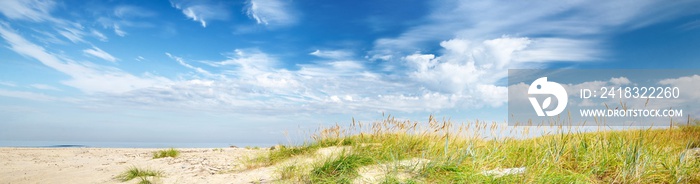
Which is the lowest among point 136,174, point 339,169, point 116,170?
point 116,170

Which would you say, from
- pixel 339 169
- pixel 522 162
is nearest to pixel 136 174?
pixel 339 169

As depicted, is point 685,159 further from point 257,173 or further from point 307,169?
point 257,173

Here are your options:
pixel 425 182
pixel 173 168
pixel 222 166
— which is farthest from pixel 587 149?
pixel 173 168

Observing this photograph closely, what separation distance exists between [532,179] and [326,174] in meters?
2.51

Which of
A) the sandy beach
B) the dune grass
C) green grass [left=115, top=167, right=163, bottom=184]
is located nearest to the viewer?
the dune grass

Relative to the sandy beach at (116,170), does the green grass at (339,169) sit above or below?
above

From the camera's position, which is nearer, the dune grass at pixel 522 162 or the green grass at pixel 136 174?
the dune grass at pixel 522 162

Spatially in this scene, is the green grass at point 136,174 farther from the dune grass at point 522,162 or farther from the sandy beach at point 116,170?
the dune grass at point 522,162

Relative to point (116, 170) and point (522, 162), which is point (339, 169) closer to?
point (522, 162)

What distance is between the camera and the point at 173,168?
321 inches

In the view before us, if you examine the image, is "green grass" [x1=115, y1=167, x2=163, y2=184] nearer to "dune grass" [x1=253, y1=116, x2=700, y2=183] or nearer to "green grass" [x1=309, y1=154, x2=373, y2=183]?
"dune grass" [x1=253, y1=116, x2=700, y2=183]

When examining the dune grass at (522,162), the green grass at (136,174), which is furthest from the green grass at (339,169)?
the green grass at (136,174)

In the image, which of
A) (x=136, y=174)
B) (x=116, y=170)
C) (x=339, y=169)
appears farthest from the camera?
(x=116, y=170)

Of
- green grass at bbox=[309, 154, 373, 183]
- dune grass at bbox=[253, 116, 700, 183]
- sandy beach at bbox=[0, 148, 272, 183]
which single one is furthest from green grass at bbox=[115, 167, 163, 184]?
green grass at bbox=[309, 154, 373, 183]
